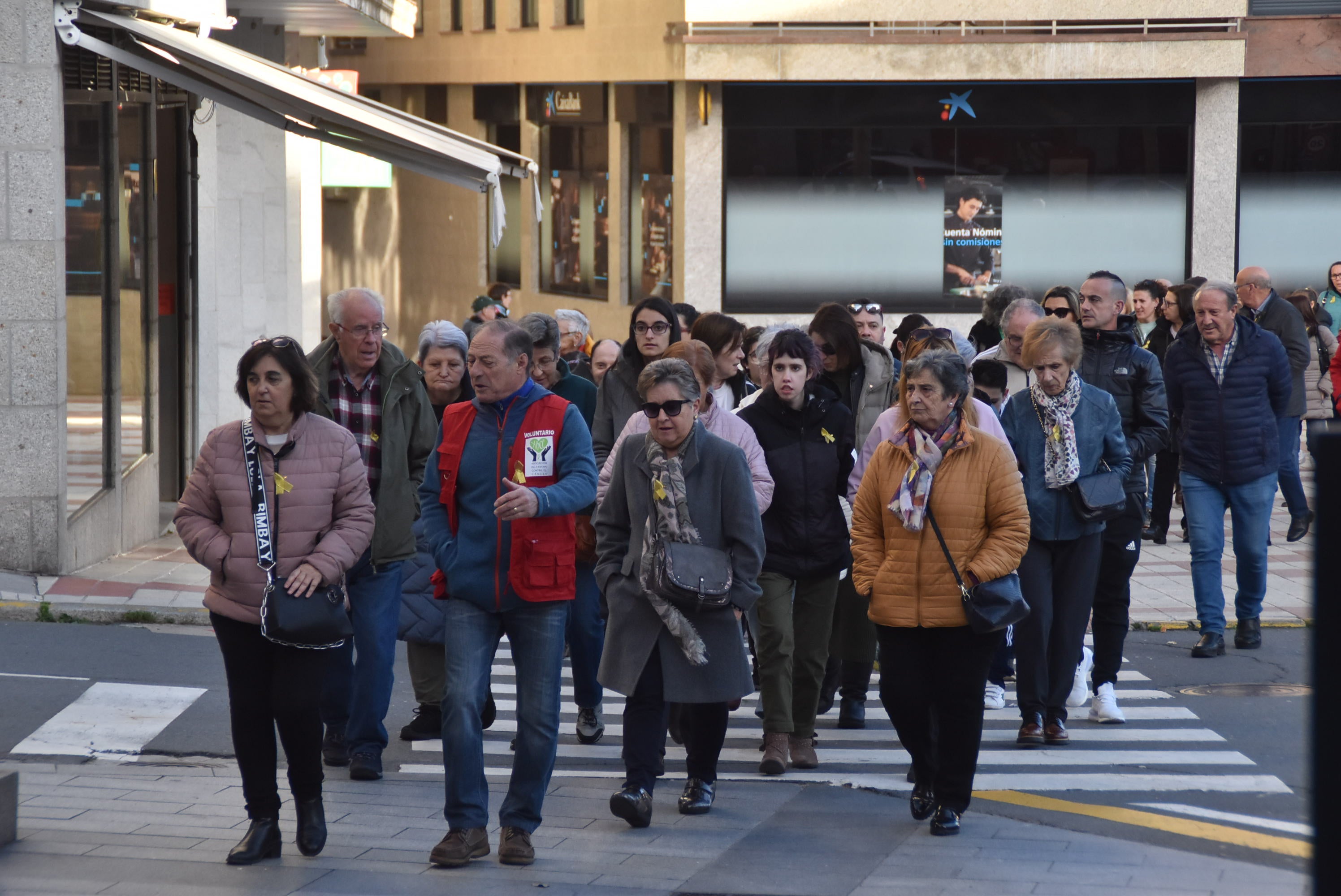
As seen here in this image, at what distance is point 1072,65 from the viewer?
21.3m

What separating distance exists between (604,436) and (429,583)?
1083 mm

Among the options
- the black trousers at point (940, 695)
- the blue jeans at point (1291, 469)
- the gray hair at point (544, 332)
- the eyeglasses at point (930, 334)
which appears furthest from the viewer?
the blue jeans at point (1291, 469)

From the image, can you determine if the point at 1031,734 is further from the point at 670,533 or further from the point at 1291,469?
the point at 1291,469

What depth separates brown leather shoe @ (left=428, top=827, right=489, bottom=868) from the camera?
5645mm

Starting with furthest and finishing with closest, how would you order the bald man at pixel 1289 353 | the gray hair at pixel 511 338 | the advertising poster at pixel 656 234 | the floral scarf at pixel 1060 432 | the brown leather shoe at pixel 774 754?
the advertising poster at pixel 656 234 < the bald man at pixel 1289 353 < the floral scarf at pixel 1060 432 < the brown leather shoe at pixel 774 754 < the gray hair at pixel 511 338

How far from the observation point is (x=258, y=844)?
5668 millimetres

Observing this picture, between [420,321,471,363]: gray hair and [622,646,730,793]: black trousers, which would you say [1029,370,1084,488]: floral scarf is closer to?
[622,646,730,793]: black trousers

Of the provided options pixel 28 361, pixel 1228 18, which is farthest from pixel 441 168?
pixel 1228 18

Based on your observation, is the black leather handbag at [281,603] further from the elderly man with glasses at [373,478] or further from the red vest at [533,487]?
the elderly man with glasses at [373,478]

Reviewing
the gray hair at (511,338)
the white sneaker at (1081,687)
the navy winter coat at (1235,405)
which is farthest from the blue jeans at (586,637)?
the navy winter coat at (1235,405)

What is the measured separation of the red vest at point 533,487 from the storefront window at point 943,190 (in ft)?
54.5

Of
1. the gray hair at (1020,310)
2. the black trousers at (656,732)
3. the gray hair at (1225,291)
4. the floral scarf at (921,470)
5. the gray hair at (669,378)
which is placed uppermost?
the gray hair at (1225,291)

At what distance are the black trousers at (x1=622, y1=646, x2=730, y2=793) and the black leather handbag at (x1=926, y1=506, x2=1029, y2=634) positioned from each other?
1016mm

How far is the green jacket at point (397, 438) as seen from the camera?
7141 millimetres
